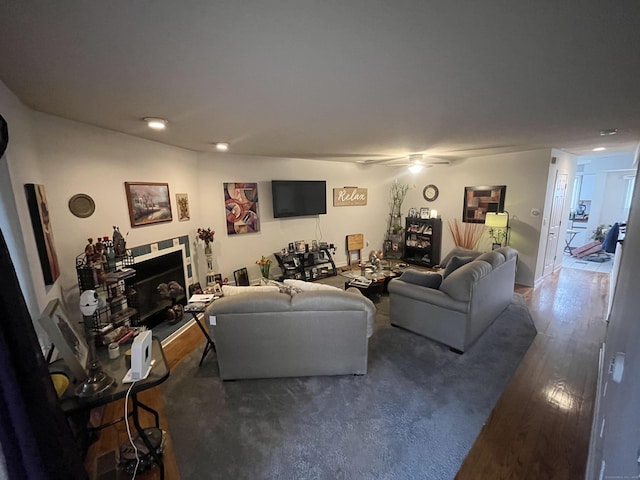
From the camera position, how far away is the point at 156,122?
7.87ft

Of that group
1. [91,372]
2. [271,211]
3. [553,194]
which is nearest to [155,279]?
[91,372]

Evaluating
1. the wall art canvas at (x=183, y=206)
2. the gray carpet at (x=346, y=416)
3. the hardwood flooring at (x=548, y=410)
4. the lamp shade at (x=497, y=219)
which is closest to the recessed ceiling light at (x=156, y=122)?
the wall art canvas at (x=183, y=206)

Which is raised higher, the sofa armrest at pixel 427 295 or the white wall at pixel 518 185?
the white wall at pixel 518 185

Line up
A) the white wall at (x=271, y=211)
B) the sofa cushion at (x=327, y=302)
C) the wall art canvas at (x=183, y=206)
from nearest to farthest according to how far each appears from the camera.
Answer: the sofa cushion at (x=327, y=302)
the wall art canvas at (x=183, y=206)
the white wall at (x=271, y=211)

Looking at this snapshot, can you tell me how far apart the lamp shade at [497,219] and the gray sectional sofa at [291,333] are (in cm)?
370

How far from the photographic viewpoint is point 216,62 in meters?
1.30

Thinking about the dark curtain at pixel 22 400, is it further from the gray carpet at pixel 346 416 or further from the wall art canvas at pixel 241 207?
the wall art canvas at pixel 241 207

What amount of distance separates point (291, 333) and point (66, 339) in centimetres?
152

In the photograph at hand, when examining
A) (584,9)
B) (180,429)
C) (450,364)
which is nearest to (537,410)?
(450,364)

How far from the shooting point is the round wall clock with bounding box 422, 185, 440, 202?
20.4 ft

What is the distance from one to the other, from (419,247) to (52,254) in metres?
6.21

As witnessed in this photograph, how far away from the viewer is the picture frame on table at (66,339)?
142 centimetres

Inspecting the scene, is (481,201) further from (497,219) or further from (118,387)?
(118,387)

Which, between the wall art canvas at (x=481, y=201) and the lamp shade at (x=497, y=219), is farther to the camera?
the wall art canvas at (x=481, y=201)
